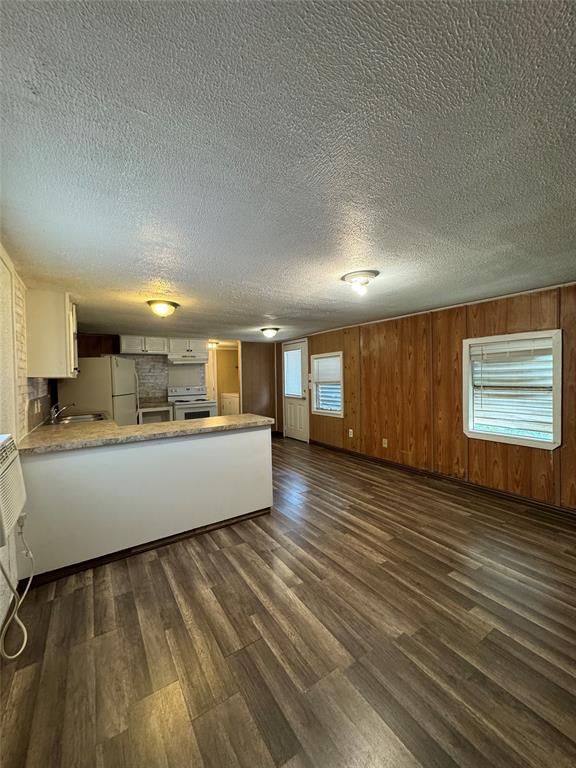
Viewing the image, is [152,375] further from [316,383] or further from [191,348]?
[316,383]

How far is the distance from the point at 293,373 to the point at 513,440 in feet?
14.1

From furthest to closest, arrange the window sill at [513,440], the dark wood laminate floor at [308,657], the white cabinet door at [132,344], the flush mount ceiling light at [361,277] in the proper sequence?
1. the white cabinet door at [132,344]
2. the window sill at [513,440]
3. the flush mount ceiling light at [361,277]
4. the dark wood laminate floor at [308,657]

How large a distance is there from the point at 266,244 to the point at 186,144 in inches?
33.6

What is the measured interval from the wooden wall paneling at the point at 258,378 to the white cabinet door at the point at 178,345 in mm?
1277

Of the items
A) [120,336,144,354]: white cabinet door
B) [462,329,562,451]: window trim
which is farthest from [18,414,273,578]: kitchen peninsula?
[120,336,144,354]: white cabinet door

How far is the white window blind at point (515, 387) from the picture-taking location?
306 cm

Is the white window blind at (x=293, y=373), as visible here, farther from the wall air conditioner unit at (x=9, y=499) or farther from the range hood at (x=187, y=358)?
the wall air conditioner unit at (x=9, y=499)

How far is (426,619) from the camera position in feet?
5.69

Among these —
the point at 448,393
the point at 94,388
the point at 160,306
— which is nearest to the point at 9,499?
the point at 160,306

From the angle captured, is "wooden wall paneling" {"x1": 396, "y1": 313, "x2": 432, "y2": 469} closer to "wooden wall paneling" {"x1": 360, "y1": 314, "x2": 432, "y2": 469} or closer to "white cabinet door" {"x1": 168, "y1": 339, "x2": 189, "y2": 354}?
"wooden wall paneling" {"x1": 360, "y1": 314, "x2": 432, "y2": 469}

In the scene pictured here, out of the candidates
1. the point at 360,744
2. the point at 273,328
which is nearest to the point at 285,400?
the point at 273,328

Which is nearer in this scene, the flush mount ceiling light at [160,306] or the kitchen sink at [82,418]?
the flush mount ceiling light at [160,306]

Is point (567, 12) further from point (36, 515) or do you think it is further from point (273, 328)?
point (273, 328)

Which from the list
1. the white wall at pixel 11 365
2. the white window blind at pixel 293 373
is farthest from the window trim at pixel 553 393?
the white wall at pixel 11 365
